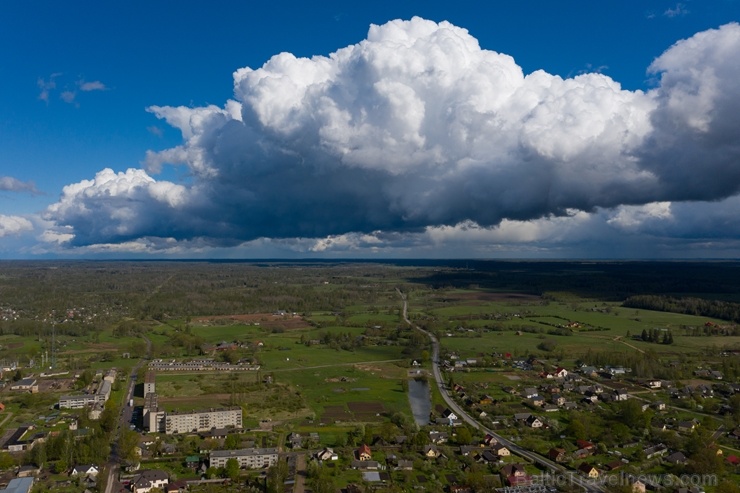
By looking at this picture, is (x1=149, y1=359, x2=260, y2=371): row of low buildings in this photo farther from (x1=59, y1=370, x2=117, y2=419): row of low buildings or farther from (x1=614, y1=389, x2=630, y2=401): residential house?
(x1=614, y1=389, x2=630, y2=401): residential house

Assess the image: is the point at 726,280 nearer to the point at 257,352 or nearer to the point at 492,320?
the point at 492,320

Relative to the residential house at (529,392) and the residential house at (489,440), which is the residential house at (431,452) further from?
the residential house at (529,392)

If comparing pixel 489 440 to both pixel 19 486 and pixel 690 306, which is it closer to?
pixel 19 486

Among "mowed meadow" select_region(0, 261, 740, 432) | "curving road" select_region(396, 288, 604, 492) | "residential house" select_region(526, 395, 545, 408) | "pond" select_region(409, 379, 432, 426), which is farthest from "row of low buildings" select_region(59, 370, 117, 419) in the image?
"residential house" select_region(526, 395, 545, 408)

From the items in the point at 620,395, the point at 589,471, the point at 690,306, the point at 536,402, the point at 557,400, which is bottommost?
the point at 536,402

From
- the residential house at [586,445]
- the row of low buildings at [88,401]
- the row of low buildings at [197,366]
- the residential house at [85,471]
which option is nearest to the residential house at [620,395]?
the residential house at [586,445]

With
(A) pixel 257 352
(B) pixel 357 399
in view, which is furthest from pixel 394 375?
(A) pixel 257 352

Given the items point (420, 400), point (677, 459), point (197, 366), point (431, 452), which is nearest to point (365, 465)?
point (431, 452)
